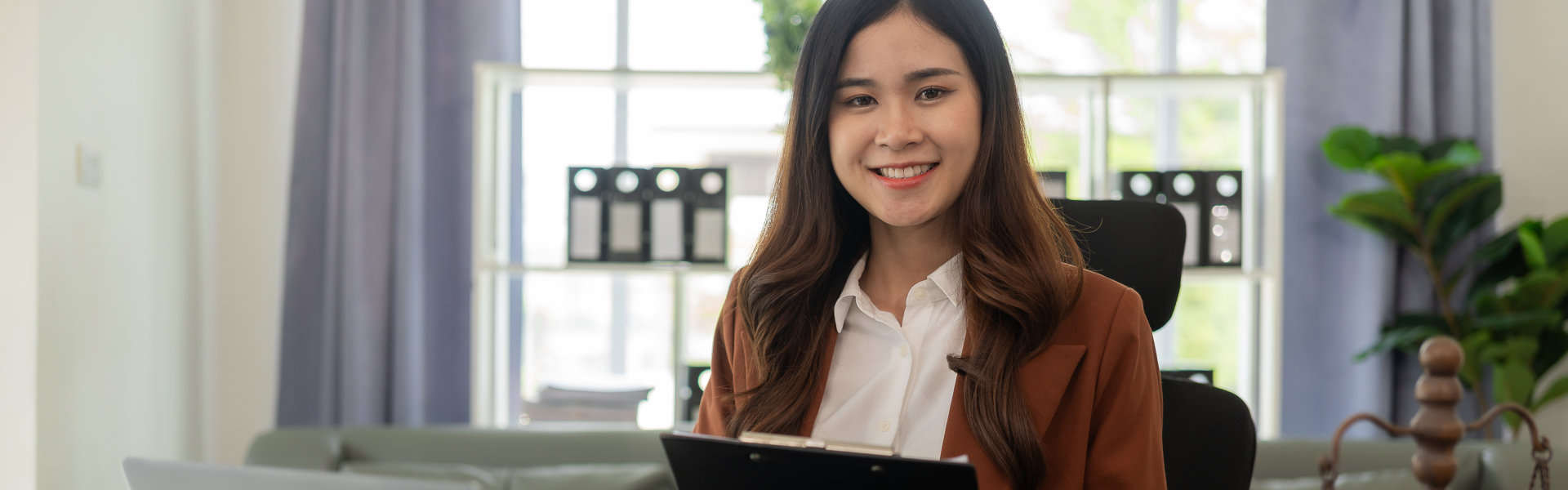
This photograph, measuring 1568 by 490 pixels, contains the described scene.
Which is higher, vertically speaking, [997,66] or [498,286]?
[997,66]

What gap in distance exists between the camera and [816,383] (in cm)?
122

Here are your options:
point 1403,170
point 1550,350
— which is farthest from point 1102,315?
point 1550,350

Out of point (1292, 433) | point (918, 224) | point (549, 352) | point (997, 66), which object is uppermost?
point (997, 66)

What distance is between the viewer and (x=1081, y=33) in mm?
3371

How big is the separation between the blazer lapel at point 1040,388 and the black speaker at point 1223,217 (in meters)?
1.77

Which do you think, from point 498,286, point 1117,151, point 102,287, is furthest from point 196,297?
point 1117,151

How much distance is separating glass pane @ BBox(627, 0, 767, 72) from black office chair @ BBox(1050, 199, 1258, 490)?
2.17 m

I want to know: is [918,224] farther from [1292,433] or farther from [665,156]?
[1292,433]

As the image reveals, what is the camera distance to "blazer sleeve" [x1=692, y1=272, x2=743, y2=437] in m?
1.29

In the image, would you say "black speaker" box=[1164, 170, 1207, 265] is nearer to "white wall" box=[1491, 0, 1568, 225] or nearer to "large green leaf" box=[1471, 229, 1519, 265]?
"large green leaf" box=[1471, 229, 1519, 265]

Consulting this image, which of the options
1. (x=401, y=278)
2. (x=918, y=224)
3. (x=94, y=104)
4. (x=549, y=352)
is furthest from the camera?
(x=549, y=352)

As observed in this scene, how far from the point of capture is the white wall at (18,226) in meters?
2.11

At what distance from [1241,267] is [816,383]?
6.23ft

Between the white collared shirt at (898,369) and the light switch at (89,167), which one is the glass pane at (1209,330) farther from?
the light switch at (89,167)
